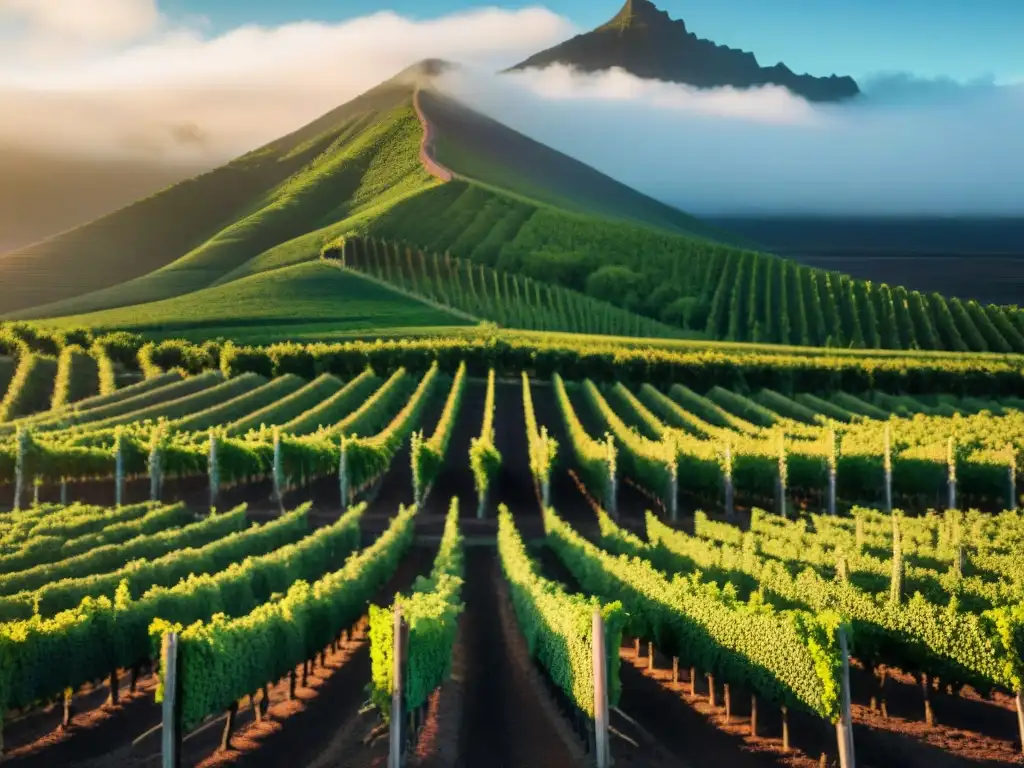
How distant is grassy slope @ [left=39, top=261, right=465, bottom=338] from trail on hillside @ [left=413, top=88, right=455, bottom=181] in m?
45.0

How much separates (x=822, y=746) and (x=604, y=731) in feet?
17.1

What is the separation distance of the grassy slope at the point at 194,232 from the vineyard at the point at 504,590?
76.5m

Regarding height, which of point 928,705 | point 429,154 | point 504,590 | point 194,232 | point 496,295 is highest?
point 429,154

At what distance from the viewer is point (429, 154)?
551 feet

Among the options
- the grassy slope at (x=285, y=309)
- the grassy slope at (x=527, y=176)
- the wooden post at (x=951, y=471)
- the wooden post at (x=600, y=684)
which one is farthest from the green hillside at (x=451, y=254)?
the wooden post at (x=600, y=684)

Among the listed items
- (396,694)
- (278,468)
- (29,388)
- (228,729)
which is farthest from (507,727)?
(29,388)

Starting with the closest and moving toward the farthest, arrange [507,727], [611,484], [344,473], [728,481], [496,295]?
[507,727]
[728,481]
[344,473]
[611,484]
[496,295]

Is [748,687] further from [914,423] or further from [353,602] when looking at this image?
[914,423]

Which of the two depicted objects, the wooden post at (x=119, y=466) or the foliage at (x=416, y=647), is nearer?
the foliage at (x=416, y=647)

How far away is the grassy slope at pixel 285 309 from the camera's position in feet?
301

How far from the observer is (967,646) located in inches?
870

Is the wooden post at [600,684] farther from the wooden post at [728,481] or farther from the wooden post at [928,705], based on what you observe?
the wooden post at [728,481]

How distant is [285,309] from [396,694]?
80.6m

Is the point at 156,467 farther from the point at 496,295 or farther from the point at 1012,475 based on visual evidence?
the point at 496,295
